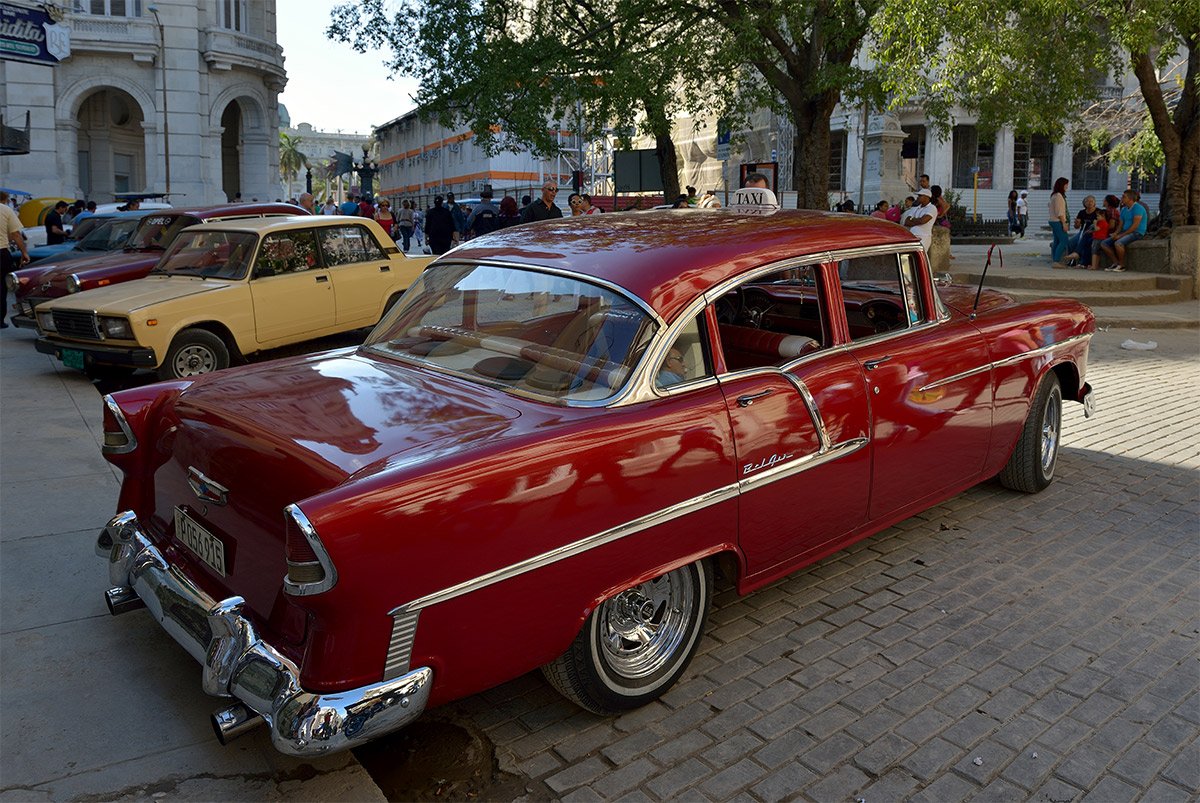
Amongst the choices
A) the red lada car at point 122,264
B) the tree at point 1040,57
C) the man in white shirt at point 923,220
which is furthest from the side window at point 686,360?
the man in white shirt at point 923,220

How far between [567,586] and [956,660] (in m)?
1.80

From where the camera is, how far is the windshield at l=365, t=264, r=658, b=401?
3508 millimetres

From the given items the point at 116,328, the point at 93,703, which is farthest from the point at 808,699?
→ the point at 116,328

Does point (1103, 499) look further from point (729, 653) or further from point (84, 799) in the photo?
point (84, 799)

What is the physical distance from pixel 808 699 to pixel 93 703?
2.59 meters

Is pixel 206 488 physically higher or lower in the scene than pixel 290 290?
lower

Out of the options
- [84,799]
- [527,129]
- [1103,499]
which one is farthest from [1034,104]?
[84,799]

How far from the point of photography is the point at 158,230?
1173 centimetres

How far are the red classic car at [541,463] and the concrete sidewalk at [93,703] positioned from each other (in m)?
0.24

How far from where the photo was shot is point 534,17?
18219mm

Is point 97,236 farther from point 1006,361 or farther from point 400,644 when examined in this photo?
point 400,644

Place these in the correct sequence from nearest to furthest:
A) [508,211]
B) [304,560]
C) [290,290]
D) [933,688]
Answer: [304,560], [933,688], [290,290], [508,211]

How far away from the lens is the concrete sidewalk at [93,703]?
116 inches

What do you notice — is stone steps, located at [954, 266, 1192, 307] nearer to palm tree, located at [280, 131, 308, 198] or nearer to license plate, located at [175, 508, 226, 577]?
license plate, located at [175, 508, 226, 577]
